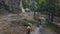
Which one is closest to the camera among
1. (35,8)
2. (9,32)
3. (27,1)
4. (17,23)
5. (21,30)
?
(9,32)

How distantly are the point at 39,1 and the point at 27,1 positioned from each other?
126 inches

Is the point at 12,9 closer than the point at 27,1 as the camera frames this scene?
Yes

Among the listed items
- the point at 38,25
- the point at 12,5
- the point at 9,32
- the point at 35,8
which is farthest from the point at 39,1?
the point at 9,32

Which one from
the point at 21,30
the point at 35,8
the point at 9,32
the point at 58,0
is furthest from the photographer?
the point at 58,0

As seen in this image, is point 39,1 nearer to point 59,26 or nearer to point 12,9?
point 12,9

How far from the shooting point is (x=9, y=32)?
43.8 ft

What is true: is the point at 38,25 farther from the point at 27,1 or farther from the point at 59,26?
the point at 27,1

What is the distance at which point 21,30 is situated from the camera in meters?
14.4

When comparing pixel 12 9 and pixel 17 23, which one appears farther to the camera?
pixel 12 9

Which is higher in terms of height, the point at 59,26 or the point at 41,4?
the point at 41,4

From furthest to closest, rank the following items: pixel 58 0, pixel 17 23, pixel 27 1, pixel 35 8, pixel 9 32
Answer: pixel 27 1 < pixel 58 0 < pixel 35 8 < pixel 17 23 < pixel 9 32

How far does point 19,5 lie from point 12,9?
5.11ft

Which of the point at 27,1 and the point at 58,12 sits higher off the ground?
the point at 27,1

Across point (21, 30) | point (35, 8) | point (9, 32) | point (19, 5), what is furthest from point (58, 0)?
point (9, 32)
